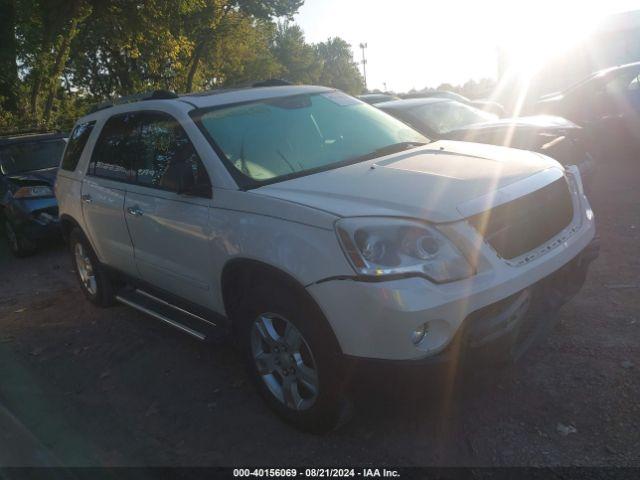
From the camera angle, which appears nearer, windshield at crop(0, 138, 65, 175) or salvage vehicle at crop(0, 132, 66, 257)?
salvage vehicle at crop(0, 132, 66, 257)

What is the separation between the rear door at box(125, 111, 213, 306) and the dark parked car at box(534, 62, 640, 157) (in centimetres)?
630

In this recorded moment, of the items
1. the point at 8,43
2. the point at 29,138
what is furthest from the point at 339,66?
the point at 29,138

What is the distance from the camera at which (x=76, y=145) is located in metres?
5.68

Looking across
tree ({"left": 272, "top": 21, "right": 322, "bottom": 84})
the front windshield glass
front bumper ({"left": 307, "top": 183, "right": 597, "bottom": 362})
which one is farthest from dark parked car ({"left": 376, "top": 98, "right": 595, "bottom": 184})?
tree ({"left": 272, "top": 21, "right": 322, "bottom": 84})

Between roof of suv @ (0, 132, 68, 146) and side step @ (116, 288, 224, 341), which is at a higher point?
roof of suv @ (0, 132, 68, 146)

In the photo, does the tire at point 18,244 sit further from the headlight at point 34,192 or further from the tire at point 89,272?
the tire at point 89,272

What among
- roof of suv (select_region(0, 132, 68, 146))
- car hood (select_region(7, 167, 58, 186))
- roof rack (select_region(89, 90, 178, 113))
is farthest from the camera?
roof of suv (select_region(0, 132, 68, 146))

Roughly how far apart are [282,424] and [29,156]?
24.4 feet

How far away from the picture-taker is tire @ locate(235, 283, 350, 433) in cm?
295

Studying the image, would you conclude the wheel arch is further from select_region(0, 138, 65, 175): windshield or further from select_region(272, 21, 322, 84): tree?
select_region(272, 21, 322, 84): tree

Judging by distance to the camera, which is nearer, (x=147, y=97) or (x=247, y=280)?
(x=247, y=280)

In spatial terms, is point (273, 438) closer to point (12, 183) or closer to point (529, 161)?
point (529, 161)

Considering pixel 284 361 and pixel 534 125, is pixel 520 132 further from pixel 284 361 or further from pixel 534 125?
pixel 284 361

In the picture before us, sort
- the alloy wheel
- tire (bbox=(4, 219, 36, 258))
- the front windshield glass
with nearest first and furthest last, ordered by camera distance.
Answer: the alloy wheel → the front windshield glass → tire (bbox=(4, 219, 36, 258))
